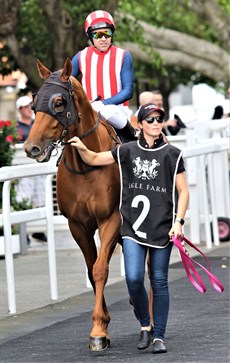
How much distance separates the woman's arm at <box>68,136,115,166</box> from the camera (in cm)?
1017

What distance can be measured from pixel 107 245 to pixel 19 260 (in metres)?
7.27

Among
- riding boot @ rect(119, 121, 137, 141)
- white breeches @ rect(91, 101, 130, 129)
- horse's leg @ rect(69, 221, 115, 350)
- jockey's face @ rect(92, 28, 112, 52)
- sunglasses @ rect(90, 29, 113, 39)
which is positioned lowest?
horse's leg @ rect(69, 221, 115, 350)

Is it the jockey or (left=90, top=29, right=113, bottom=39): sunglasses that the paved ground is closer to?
the jockey

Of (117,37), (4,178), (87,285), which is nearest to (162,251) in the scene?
(4,178)

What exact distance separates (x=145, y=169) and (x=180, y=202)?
12.6 inches

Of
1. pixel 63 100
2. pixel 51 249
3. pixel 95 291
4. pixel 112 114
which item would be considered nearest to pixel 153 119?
pixel 63 100

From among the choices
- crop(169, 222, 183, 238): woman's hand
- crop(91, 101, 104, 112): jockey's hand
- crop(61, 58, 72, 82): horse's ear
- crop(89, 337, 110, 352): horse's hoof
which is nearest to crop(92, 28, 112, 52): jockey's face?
crop(91, 101, 104, 112): jockey's hand

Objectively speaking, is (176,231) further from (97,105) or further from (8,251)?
(8,251)

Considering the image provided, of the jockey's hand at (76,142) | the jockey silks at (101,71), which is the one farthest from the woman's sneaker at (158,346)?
the jockey silks at (101,71)

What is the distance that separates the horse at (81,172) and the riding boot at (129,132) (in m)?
0.48

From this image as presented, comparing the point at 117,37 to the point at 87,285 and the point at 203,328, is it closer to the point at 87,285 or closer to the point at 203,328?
the point at 87,285

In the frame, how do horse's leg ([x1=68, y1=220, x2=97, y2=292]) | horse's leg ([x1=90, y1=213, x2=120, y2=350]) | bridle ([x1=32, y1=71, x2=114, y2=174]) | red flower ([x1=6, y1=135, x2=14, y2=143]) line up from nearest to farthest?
horse's leg ([x1=90, y1=213, x2=120, y2=350]), bridle ([x1=32, y1=71, x2=114, y2=174]), horse's leg ([x1=68, y1=220, x2=97, y2=292]), red flower ([x1=6, y1=135, x2=14, y2=143])

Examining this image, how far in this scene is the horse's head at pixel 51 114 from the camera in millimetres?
9914

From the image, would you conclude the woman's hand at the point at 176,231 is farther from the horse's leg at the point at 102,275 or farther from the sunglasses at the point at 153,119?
the horse's leg at the point at 102,275
